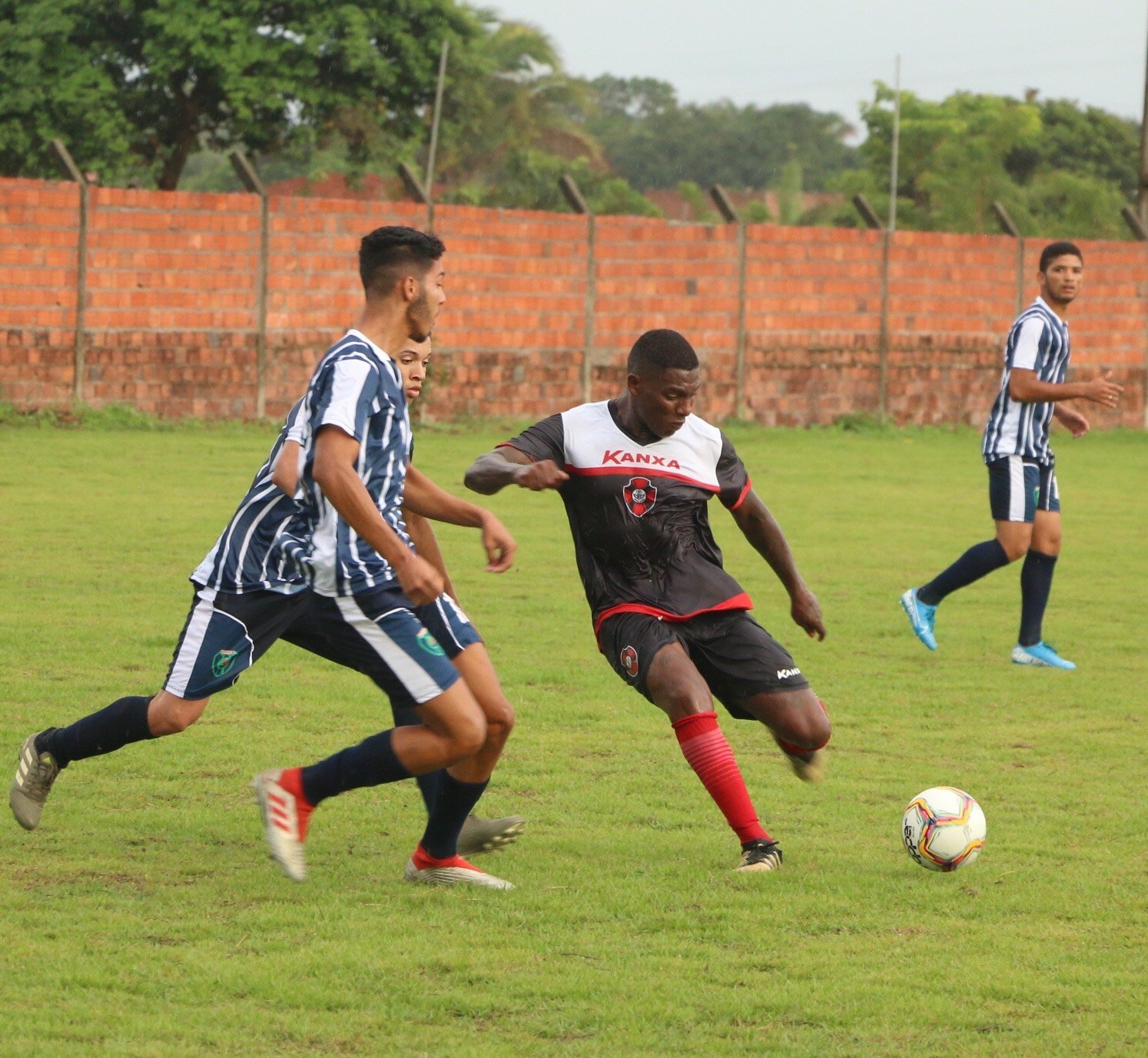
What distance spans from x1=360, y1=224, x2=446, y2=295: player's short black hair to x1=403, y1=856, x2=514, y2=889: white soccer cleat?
1644 millimetres

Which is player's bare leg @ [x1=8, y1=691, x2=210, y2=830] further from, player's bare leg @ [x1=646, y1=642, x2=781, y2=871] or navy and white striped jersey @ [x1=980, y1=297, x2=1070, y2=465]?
navy and white striped jersey @ [x1=980, y1=297, x2=1070, y2=465]

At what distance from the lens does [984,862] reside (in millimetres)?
5543

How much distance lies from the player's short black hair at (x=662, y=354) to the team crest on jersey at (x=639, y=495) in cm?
36

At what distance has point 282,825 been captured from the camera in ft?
16.4

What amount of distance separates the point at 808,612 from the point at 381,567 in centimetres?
167

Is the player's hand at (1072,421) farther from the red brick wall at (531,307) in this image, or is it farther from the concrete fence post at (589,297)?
the concrete fence post at (589,297)

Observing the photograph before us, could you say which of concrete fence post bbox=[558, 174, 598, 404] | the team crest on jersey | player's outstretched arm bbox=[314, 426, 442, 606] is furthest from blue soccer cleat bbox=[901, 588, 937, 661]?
concrete fence post bbox=[558, 174, 598, 404]

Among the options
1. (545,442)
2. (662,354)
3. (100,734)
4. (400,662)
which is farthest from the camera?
(545,442)

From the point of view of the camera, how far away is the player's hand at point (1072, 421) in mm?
9812

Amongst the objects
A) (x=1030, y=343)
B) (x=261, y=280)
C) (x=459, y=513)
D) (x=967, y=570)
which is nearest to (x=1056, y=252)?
(x=1030, y=343)

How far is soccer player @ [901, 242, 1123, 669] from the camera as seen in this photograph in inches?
366

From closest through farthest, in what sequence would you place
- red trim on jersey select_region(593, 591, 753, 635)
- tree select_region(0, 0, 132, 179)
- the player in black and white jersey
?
the player in black and white jersey → red trim on jersey select_region(593, 591, 753, 635) → tree select_region(0, 0, 132, 179)

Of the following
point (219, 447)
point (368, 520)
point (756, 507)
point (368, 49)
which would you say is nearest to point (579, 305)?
point (219, 447)

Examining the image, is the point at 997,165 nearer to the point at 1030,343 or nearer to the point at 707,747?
the point at 1030,343
